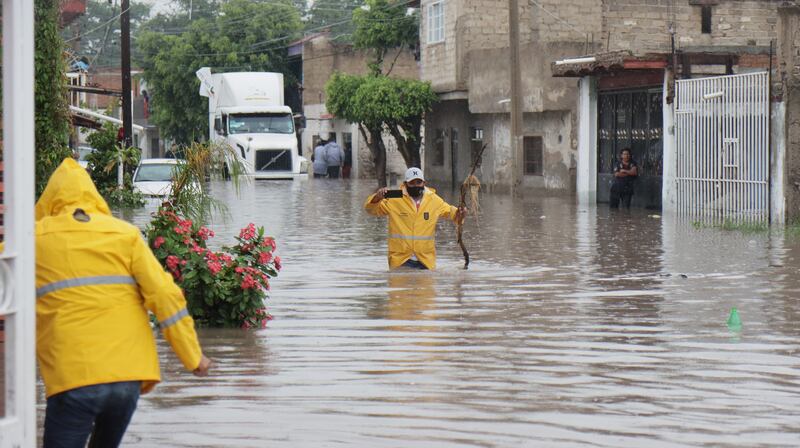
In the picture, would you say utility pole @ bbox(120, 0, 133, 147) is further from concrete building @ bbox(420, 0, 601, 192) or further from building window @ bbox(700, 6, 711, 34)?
building window @ bbox(700, 6, 711, 34)

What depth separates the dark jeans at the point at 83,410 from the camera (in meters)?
5.09

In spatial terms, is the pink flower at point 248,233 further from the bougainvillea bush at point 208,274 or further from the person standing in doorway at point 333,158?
the person standing in doorway at point 333,158

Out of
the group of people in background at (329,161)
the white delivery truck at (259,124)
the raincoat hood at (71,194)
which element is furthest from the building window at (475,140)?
the raincoat hood at (71,194)

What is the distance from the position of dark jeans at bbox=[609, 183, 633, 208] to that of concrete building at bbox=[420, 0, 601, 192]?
5.61 metres

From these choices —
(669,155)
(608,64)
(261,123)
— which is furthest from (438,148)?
(669,155)

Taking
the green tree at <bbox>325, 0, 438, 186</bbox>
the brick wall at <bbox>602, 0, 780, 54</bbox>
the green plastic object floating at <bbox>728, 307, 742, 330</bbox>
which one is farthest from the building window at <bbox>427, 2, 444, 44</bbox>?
the green plastic object floating at <bbox>728, 307, 742, 330</bbox>

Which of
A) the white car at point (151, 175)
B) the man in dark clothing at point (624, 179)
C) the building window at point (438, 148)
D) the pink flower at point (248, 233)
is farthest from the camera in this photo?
the building window at point (438, 148)

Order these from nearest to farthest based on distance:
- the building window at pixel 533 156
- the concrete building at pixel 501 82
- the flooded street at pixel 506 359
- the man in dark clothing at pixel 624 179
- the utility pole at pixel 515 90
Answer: the flooded street at pixel 506 359 → the utility pole at pixel 515 90 → the man in dark clothing at pixel 624 179 → the concrete building at pixel 501 82 → the building window at pixel 533 156

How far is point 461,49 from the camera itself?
1629 inches

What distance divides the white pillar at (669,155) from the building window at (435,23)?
48.1 ft

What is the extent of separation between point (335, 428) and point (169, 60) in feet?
195

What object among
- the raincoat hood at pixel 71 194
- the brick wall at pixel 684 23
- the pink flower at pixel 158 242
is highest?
the brick wall at pixel 684 23

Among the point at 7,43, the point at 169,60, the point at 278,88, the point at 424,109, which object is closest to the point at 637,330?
the point at 7,43

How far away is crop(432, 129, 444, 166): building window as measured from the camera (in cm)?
4757
